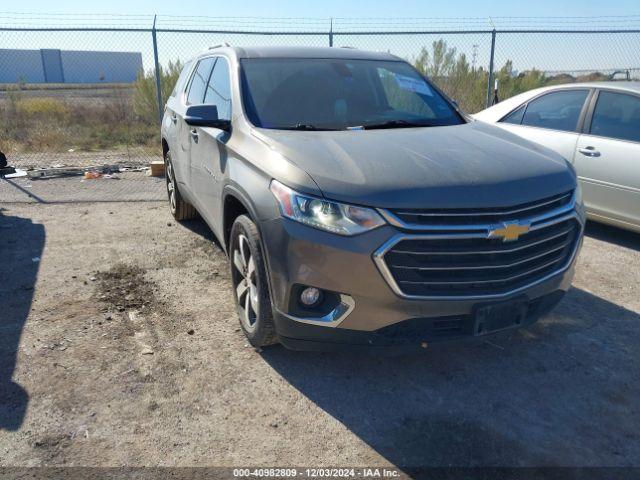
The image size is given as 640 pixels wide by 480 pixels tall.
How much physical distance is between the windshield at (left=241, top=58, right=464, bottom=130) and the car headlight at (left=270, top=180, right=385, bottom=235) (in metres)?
0.96

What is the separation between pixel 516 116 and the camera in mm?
6363

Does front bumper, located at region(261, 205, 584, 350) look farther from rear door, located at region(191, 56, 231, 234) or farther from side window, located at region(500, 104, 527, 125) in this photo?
side window, located at region(500, 104, 527, 125)

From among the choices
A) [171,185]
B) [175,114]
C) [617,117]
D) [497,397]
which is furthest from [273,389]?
[617,117]

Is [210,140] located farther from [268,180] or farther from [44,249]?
[44,249]

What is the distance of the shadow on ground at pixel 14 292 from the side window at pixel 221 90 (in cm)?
202

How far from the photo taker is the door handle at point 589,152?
545cm

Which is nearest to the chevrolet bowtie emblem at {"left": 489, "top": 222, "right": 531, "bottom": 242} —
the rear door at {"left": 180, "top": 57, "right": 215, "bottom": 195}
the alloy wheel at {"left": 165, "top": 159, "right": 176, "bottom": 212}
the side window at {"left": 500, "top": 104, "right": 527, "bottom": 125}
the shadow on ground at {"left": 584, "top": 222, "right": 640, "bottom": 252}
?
the rear door at {"left": 180, "top": 57, "right": 215, "bottom": 195}

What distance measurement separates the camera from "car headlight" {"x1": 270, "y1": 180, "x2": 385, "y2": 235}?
2.64 meters

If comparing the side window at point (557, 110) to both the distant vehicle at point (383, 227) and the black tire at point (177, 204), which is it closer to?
the distant vehicle at point (383, 227)

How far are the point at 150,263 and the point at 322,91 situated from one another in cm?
222

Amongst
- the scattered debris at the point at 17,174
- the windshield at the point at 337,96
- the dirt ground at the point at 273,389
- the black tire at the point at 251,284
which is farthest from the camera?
the scattered debris at the point at 17,174

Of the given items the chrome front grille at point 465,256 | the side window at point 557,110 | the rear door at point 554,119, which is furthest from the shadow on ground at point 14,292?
the side window at point 557,110

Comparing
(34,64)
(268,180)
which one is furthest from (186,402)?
(34,64)

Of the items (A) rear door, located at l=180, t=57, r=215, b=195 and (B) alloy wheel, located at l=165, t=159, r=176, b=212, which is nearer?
(A) rear door, located at l=180, t=57, r=215, b=195
